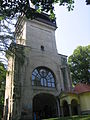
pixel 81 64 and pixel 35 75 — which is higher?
pixel 81 64

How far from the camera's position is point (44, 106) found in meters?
23.3

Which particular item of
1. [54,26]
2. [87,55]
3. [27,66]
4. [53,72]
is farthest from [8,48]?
[87,55]

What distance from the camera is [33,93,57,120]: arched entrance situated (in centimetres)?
2097

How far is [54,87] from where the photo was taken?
20969 millimetres

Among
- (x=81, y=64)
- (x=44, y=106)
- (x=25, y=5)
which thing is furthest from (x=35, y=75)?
→ (x=81, y=64)

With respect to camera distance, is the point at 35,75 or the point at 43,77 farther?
the point at 43,77

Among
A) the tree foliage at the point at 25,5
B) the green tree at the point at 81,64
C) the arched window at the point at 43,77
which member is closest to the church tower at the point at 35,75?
the arched window at the point at 43,77

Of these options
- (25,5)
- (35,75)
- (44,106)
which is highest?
(25,5)

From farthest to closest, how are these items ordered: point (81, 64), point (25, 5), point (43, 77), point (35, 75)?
point (81, 64)
point (43, 77)
point (35, 75)
point (25, 5)

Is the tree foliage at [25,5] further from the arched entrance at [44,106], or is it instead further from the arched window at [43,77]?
the arched entrance at [44,106]

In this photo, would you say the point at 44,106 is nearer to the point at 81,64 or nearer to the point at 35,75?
the point at 35,75

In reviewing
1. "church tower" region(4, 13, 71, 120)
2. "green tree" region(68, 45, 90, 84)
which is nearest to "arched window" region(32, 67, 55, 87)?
"church tower" region(4, 13, 71, 120)

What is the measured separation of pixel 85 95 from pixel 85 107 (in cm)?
162

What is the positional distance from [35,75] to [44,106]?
679 centimetres
